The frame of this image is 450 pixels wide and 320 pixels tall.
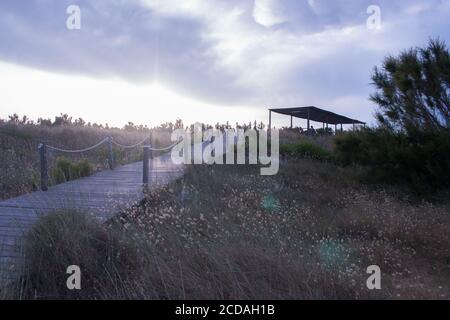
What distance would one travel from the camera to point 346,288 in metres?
3.69

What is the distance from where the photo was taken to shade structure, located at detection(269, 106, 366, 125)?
71.5ft

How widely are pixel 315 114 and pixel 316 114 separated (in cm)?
6

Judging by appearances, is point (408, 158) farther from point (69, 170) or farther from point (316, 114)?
point (316, 114)

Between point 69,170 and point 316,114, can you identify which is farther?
point 316,114

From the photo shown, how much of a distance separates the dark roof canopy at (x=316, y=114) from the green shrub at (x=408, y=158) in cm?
1097

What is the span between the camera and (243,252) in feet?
13.5

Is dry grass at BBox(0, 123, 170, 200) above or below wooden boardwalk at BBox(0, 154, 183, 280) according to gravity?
above

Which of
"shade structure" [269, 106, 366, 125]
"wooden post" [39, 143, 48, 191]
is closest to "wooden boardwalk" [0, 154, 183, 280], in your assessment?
"wooden post" [39, 143, 48, 191]

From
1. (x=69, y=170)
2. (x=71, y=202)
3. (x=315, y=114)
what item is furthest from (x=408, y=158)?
(x=315, y=114)

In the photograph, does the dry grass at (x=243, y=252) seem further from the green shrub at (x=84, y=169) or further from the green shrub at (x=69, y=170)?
the green shrub at (x=84, y=169)

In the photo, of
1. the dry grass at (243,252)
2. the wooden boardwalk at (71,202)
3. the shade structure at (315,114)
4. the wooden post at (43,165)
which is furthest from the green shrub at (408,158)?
the shade structure at (315,114)

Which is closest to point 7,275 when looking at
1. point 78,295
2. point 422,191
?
point 78,295

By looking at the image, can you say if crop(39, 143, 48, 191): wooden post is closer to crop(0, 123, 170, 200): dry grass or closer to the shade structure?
crop(0, 123, 170, 200): dry grass

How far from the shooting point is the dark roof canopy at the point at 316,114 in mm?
21797
